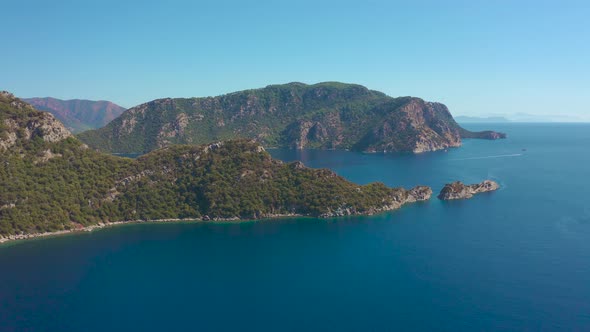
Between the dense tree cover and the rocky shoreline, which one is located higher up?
the dense tree cover

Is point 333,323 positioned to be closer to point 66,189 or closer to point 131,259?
point 131,259

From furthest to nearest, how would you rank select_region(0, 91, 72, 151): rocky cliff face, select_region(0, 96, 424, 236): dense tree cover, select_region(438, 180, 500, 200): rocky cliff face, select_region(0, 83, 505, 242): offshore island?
select_region(438, 180, 500, 200): rocky cliff face → select_region(0, 91, 72, 151): rocky cliff face → select_region(0, 83, 505, 242): offshore island → select_region(0, 96, 424, 236): dense tree cover

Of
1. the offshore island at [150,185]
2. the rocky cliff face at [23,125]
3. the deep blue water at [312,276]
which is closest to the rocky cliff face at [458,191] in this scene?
the offshore island at [150,185]

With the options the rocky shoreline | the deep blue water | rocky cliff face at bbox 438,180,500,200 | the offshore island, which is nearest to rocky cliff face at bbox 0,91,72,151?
the offshore island

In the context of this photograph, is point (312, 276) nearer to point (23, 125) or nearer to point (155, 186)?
point (155, 186)

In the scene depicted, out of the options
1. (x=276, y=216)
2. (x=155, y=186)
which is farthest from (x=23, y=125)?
(x=276, y=216)

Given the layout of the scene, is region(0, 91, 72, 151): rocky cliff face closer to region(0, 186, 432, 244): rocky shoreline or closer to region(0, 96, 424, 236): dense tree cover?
region(0, 96, 424, 236): dense tree cover

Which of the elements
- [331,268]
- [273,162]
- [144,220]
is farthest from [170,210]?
[331,268]
